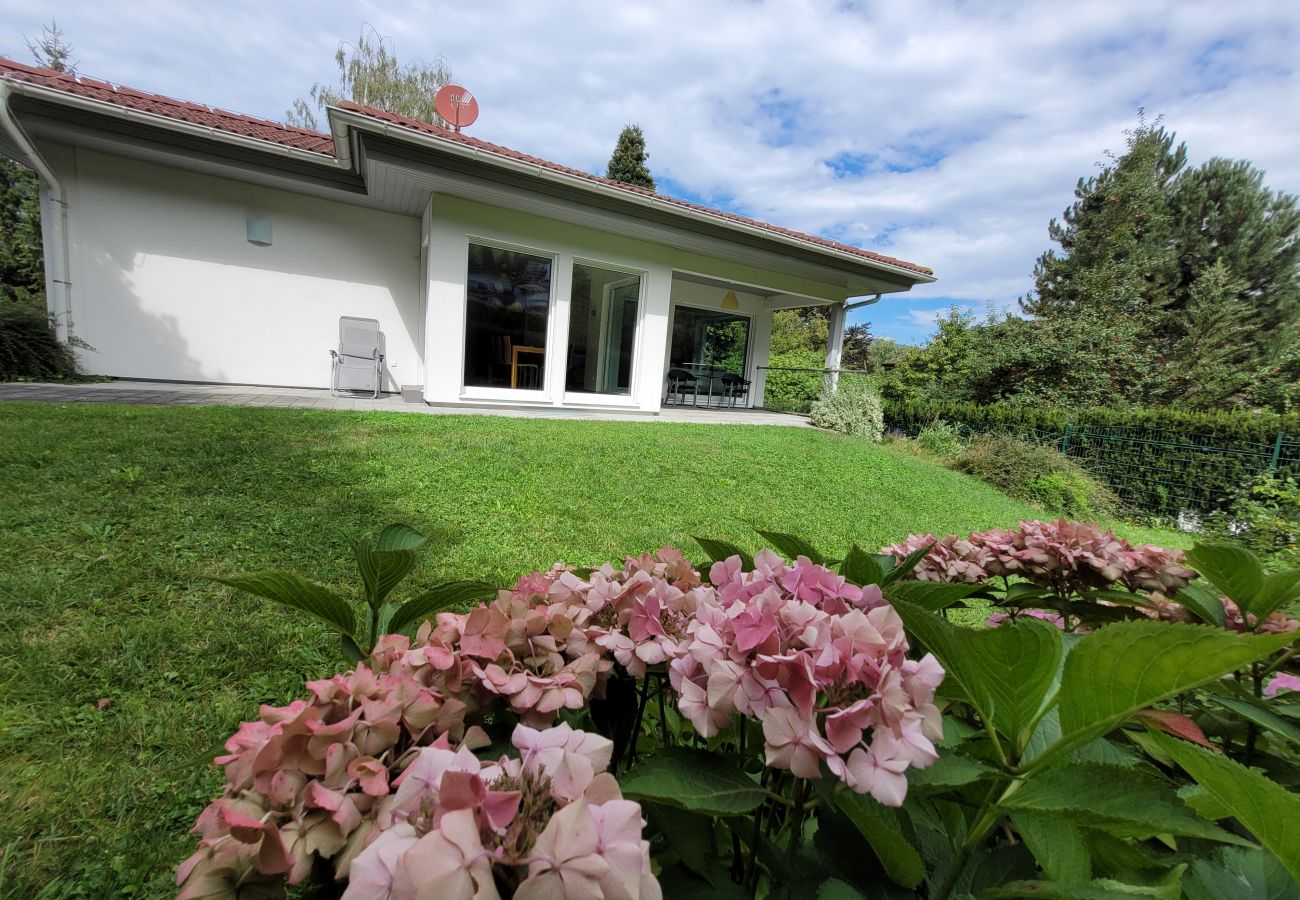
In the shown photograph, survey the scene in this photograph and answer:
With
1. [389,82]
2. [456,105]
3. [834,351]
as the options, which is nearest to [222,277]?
[456,105]

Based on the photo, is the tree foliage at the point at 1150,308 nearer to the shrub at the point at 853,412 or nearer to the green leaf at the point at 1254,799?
the shrub at the point at 853,412

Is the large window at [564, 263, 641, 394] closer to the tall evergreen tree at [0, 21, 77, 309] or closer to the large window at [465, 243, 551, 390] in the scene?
the large window at [465, 243, 551, 390]

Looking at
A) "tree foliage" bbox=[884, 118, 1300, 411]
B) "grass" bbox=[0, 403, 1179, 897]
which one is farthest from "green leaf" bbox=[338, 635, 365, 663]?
"tree foliage" bbox=[884, 118, 1300, 411]

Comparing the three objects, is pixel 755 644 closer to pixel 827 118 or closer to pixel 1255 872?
pixel 1255 872

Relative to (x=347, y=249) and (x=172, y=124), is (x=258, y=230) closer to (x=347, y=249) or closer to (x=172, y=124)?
(x=347, y=249)

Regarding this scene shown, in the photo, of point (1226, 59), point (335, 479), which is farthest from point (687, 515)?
point (1226, 59)

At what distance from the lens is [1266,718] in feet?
1.88

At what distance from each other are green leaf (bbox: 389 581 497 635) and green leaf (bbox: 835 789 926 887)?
40 cm

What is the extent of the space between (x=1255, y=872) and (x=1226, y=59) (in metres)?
24.6

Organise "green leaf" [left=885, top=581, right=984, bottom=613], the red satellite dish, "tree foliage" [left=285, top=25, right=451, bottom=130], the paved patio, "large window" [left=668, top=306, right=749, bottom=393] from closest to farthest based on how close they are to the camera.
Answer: "green leaf" [left=885, top=581, right=984, bottom=613] < the paved patio < the red satellite dish < "large window" [left=668, top=306, right=749, bottom=393] < "tree foliage" [left=285, top=25, right=451, bottom=130]

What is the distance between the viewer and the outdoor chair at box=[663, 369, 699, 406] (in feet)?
37.1

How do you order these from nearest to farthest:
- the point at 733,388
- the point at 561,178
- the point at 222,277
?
the point at 561,178, the point at 222,277, the point at 733,388

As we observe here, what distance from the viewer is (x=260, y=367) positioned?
7.49m

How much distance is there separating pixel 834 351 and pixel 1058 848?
1046 cm
